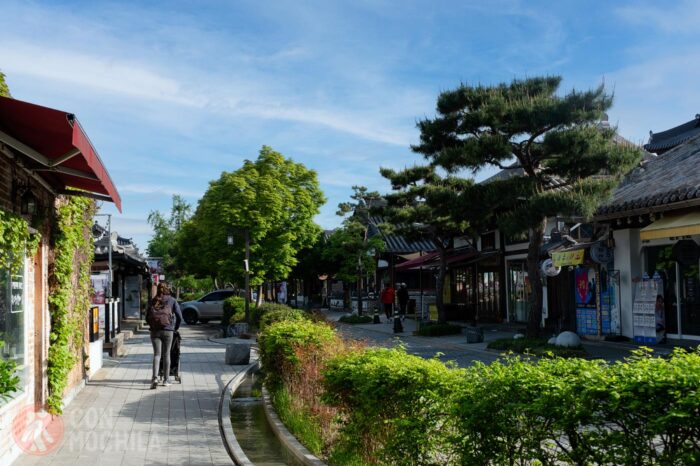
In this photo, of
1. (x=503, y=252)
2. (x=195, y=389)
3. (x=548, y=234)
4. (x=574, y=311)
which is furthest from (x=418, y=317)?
(x=195, y=389)

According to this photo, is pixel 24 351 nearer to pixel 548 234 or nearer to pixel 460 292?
pixel 548 234

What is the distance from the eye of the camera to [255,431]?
8656 millimetres

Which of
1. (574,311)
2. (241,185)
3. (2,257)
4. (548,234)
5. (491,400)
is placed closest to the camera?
(491,400)

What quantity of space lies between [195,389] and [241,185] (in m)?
16.7

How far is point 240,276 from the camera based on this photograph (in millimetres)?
28922

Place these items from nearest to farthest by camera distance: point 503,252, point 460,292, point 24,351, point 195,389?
point 24,351, point 195,389, point 503,252, point 460,292

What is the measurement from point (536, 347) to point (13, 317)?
1140 centimetres

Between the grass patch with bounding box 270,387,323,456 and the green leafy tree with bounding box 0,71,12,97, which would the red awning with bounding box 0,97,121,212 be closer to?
the green leafy tree with bounding box 0,71,12,97

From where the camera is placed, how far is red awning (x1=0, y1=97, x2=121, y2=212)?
5.21m

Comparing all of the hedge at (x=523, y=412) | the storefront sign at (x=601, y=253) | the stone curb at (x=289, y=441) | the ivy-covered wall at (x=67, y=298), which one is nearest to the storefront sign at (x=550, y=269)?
the storefront sign at (x=601, y=253)

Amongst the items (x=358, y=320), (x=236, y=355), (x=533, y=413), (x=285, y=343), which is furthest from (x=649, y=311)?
(x=358, y=320)

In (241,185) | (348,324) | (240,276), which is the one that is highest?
(241,185)

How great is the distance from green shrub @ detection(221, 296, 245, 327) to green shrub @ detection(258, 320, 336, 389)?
626 inches

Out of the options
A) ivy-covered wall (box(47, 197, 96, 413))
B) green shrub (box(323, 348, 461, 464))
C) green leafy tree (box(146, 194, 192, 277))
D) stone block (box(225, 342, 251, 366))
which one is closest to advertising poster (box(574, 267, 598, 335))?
stone block (box(225, 342, 251, 366))
